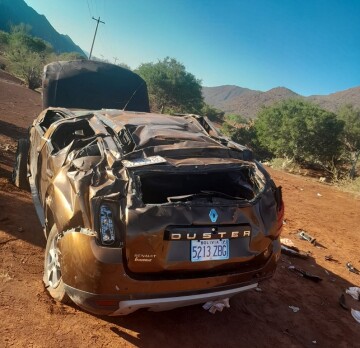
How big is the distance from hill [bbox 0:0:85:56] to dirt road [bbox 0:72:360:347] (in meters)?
123

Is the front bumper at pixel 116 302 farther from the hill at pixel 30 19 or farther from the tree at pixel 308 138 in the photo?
the hill at pixel 30 19

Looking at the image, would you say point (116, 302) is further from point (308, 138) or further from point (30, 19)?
point (30, 19)

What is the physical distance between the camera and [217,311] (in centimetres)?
357

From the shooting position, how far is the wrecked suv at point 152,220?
242 centimetres

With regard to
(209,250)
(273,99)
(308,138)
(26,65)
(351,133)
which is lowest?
(209,250)

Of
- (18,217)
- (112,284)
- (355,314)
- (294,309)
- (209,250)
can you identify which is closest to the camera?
(112,284)

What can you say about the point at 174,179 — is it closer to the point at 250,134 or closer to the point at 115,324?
the point at 115,324

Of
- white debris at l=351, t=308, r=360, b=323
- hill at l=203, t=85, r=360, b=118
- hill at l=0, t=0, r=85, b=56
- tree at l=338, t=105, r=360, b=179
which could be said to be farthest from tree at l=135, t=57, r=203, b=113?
hill at l=0, t=0, r=85, b=56

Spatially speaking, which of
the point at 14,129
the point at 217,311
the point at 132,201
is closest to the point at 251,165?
the point at 132,201

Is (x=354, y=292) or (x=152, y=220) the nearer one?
(x=152, y=220)

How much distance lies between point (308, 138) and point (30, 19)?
14673 cm

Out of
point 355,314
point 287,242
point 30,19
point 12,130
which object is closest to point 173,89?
point 12,130

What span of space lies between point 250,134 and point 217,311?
22.4m

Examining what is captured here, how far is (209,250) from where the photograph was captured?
2.61 m
